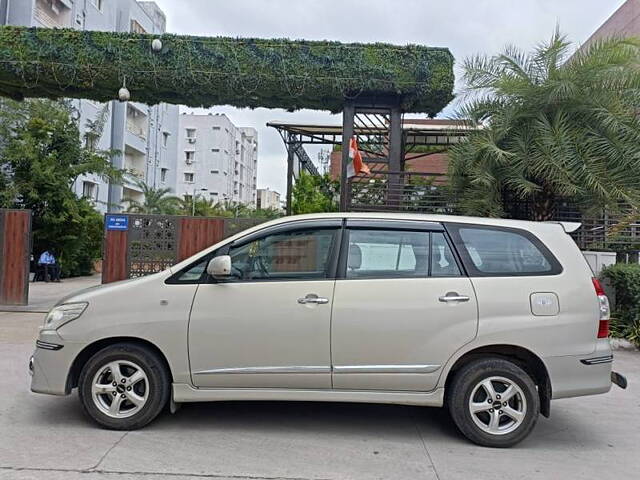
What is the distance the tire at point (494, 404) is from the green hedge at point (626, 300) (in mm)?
5512

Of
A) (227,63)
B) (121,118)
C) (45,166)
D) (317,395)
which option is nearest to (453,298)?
(317,395)

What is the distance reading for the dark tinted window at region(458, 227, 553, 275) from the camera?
185 inches

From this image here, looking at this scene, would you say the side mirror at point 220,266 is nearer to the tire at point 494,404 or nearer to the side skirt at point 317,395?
the side skirt at point 317,395

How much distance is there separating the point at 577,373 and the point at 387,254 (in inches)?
72.1

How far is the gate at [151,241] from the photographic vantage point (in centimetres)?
1134

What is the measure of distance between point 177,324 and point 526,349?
289cm

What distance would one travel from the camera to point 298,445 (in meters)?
4.46

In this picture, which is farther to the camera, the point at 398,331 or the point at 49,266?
the point at 49,266

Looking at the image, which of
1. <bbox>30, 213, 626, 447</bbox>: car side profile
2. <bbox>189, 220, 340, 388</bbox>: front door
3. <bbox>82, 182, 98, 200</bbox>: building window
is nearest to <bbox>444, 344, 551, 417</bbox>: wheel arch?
<bbox>30, 213, 626, 447</bbox>: car side profile

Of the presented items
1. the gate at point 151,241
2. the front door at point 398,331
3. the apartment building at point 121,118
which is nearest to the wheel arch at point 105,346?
the front door at point 398,331

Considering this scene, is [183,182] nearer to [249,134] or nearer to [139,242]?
[249,134]

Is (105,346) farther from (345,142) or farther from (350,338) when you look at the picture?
(345,142)

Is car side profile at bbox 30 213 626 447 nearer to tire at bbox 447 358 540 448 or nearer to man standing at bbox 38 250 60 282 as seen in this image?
tire at bbox 447 358 540 448

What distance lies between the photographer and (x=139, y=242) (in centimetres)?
1134
